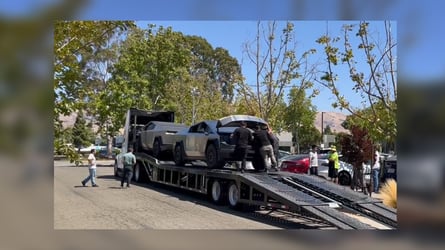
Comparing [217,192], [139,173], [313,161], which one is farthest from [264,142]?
[139,173]

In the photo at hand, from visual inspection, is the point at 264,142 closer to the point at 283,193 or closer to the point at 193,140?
the point at 283,193

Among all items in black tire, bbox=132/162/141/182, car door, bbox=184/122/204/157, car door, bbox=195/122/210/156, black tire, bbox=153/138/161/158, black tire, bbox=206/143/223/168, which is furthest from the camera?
black tire, bbox=132/162/141/182

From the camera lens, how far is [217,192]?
1190 centimetres

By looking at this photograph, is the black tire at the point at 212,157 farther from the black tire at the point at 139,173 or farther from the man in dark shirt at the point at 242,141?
the black tire at the point at 139,173

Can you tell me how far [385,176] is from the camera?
54.4 ft

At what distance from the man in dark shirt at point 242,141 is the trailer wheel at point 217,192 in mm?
739

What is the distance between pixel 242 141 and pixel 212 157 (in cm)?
117

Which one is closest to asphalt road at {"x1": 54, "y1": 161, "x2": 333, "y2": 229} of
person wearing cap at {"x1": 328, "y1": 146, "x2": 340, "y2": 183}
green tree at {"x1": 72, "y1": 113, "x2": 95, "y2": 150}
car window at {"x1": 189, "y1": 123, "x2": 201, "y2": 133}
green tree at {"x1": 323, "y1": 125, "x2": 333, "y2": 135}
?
green tree at {"x1": 72, "y1": 113, "x2": 95, "y2": 150}

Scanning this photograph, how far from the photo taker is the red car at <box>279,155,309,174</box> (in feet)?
54.9

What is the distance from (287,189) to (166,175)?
207 inches

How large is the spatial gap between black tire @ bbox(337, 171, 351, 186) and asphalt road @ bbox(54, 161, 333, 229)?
5304 mm

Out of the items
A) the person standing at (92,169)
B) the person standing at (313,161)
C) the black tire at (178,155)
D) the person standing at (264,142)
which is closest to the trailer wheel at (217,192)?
the person standing at (264,142)

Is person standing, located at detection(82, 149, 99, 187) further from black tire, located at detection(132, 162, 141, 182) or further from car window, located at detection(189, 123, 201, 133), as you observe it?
car window, located at detection(189, 123, 201, 133)
